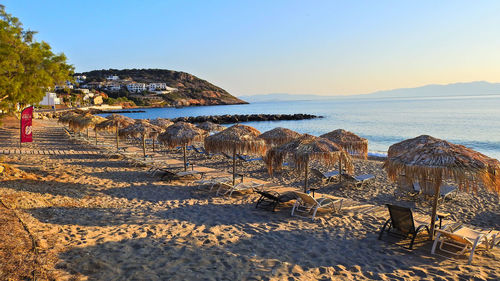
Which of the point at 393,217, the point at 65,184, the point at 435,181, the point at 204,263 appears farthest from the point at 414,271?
the point at 65,184

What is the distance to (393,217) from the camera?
5.56 meters

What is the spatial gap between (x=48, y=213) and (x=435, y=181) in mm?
7310

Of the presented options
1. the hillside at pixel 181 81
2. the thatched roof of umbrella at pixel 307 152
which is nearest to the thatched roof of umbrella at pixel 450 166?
the thatched roof of umbrella at pixel 307 152

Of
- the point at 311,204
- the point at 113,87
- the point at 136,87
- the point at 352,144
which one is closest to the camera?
the point at 311,204

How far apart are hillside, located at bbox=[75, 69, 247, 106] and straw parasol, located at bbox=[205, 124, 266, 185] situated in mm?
147124

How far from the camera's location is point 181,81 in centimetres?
18150

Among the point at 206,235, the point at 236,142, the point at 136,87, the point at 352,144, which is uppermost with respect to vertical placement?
the point at 136,87

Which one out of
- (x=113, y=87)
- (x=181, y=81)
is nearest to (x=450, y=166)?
(x=113, y=87)

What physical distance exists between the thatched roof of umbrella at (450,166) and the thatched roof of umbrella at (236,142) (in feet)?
13.7

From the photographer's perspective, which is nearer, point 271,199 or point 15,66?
point 271,199

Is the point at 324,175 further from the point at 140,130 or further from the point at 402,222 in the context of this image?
the point at 140,130

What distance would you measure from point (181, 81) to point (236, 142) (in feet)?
592

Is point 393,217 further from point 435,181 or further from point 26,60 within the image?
point 26,60

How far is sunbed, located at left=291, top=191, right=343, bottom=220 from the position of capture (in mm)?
6773
